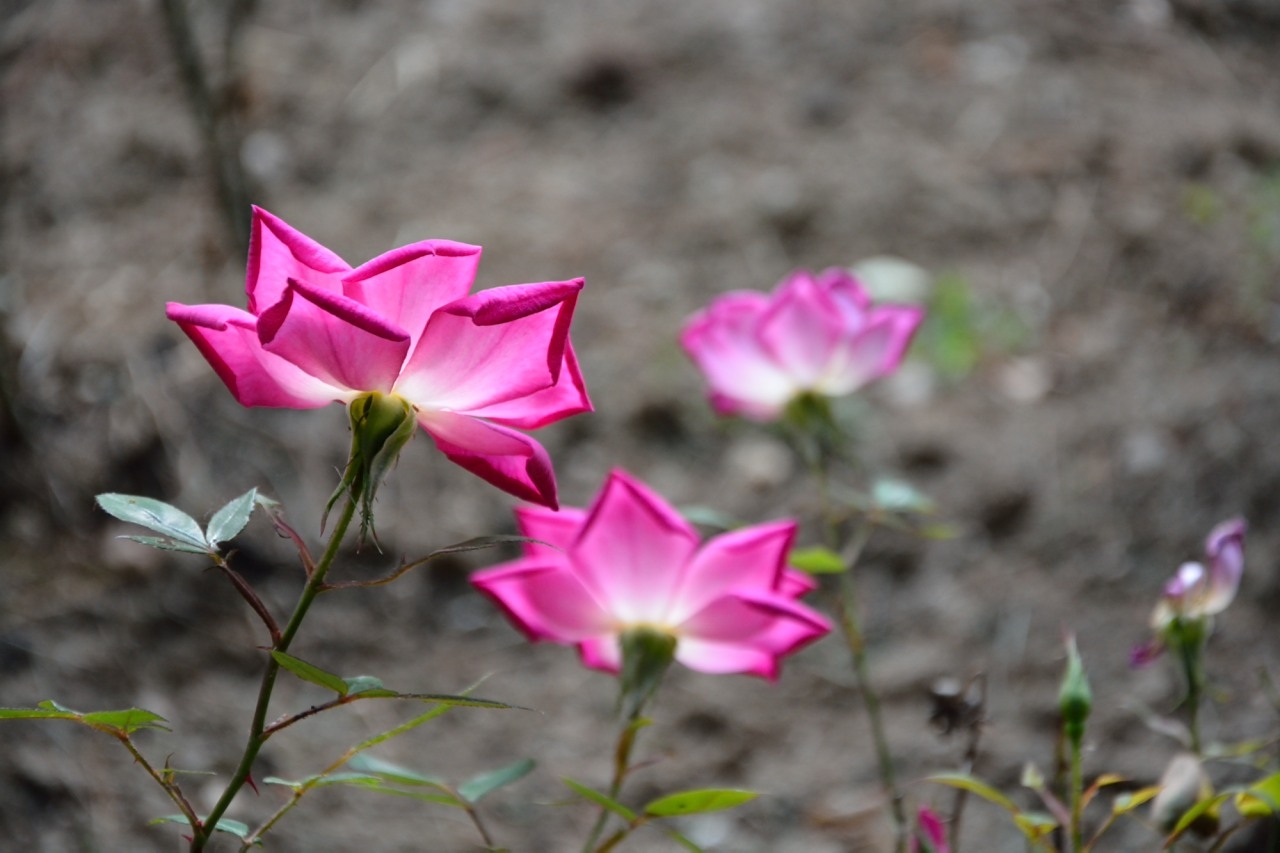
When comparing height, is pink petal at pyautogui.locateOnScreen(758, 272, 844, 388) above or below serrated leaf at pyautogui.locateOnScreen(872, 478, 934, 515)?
above

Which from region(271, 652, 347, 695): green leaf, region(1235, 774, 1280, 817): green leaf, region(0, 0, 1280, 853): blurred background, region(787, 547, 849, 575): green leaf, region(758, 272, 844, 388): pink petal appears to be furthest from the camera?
region(0, 0, 1280, 853): blurred background

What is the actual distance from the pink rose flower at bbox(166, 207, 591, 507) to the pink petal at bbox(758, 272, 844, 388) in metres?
0.32

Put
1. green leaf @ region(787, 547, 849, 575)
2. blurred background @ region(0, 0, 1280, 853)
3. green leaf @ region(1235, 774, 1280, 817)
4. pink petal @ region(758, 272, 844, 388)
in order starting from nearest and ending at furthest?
1. green leaf @ region(1235, 774, 1280, 817)
2. green leaf @ region(787, 547, 849, 575)
3. pink petal @ region(758, 272, 844, 388)
4. blurred background @ region(0, 0, 1280, 853)

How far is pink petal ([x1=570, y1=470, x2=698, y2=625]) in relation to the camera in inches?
18.8

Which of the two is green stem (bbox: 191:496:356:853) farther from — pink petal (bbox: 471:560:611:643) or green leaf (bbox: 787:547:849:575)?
green leaf (bbox: 787:547:849:575)

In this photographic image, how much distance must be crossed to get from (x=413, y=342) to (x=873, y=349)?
1.30 feet

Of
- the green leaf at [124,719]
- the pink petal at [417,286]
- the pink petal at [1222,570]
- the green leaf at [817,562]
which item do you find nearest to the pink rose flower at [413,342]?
the pink petal at [417,286]

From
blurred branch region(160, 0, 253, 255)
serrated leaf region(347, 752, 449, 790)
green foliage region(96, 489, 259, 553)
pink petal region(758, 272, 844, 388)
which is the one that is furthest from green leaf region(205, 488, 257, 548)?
blurred branch region(160, 0, 253, 255)

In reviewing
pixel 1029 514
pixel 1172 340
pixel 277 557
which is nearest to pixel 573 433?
pixel 277 557

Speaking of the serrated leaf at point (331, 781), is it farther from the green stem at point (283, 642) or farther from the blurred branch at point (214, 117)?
the blurred branch at point (214, 117)

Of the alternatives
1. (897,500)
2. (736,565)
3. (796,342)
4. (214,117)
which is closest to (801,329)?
(796,342)

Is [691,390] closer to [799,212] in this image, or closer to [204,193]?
[799,212]

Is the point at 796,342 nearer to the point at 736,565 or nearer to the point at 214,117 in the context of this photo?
the point at 736,565

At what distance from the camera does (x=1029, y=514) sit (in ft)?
4.29
